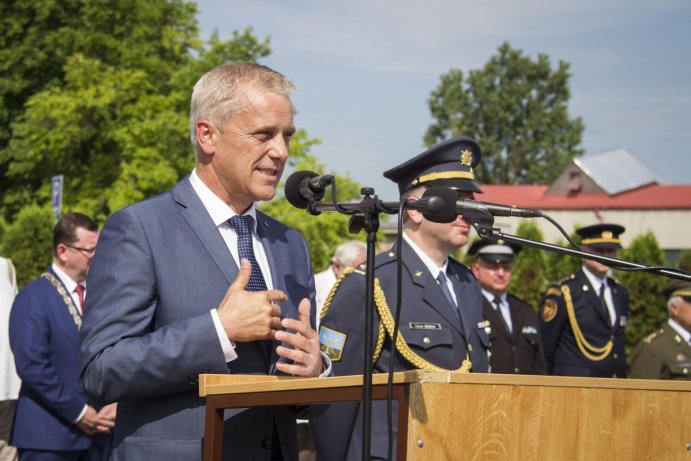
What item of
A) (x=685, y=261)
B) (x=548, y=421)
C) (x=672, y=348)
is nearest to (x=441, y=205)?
(x=548, y=421)

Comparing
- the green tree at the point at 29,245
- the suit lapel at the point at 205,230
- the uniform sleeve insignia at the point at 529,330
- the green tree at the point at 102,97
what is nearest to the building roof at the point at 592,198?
the green tree at the point at 102,97

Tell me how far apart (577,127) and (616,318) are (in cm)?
5610

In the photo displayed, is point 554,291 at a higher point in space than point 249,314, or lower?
higher

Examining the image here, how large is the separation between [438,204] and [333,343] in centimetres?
173

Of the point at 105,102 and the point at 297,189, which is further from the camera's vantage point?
the point at 105,102

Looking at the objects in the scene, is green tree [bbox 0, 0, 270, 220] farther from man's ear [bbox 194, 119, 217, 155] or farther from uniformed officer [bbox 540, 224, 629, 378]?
man's ear [bbox 194, 119, 217, 155]

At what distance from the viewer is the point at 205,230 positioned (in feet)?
9.95

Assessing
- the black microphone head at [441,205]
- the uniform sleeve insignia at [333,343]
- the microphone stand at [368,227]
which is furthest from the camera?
the uniform sleeve insignia at [333,343]

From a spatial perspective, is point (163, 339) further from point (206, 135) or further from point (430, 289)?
point (430, 289)

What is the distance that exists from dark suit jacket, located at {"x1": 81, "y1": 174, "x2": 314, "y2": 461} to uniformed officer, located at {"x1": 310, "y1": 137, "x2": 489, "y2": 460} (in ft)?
2.94

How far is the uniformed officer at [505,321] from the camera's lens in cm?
782

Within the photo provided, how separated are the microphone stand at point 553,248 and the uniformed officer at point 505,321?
509 cm

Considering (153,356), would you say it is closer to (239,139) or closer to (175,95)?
(239,139)

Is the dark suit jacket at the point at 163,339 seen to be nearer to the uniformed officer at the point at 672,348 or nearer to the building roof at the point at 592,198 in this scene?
the uniformed officer at the point at 672,348
